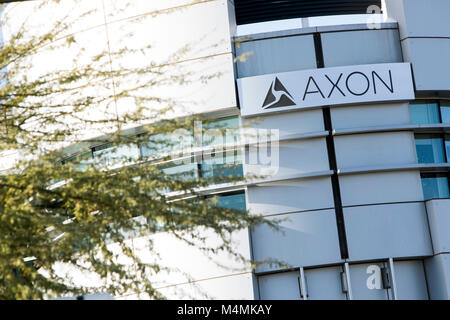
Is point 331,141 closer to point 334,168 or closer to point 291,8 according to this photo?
point 334,168

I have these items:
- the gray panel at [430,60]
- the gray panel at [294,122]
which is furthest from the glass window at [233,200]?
the gray panel at [430,60]

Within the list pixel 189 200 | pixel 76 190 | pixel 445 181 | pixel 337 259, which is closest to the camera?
pixel 76 190

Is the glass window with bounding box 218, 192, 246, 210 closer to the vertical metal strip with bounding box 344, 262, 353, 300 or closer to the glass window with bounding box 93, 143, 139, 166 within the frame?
the glass window with bounding box 93, 143, 139, 166

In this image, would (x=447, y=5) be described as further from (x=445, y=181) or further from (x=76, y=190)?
(x=76, y=190)

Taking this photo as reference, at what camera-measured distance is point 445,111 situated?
1130 cm

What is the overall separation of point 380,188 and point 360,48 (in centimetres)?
236

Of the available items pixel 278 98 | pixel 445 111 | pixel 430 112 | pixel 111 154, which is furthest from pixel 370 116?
pixel 111 154

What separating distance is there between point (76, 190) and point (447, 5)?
8.22 meters

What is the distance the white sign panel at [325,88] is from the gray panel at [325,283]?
2.61m

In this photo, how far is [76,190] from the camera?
5.56 metres

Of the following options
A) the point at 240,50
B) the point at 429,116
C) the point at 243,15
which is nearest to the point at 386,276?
the point at 429,116

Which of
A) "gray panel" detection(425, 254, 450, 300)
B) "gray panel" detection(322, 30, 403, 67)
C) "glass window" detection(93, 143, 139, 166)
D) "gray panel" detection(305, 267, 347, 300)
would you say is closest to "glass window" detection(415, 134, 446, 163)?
"gray panel" detection(322, 30, 403, 67)

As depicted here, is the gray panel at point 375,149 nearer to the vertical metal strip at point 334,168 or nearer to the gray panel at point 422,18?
the vertical metal strip at point 334,168
